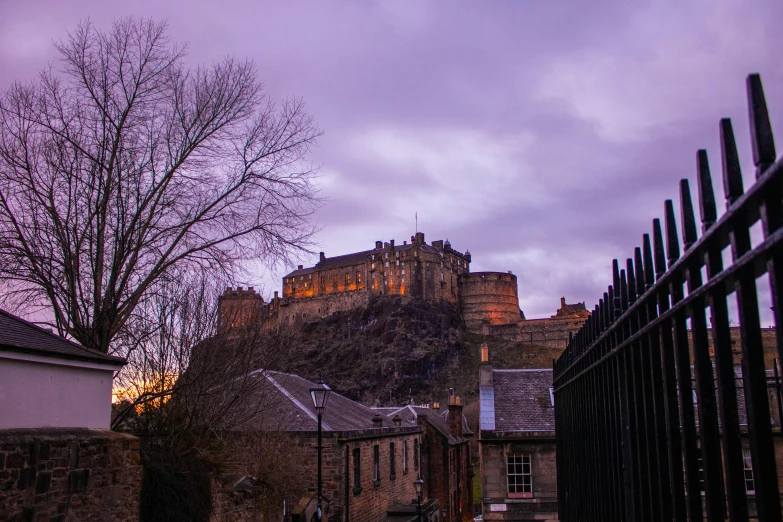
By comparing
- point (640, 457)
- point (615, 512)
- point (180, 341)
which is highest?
point (180, 341)

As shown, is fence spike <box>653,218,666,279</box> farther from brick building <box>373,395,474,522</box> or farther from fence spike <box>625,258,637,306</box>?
brick building <box>373,395,474,522</box>

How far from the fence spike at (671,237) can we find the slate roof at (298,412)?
15927 millimetres

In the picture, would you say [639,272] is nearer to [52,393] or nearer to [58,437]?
[58,437]

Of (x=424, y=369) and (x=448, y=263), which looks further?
(x=448, y=263)

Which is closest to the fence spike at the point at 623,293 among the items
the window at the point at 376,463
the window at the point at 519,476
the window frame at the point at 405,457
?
the window at the point at 519,476

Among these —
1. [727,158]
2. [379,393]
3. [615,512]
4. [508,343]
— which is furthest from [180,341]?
[508,343]

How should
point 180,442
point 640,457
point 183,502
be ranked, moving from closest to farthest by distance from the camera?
point 640,457 < point 183,502 < point 180,442

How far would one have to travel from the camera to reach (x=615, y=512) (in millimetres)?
3588

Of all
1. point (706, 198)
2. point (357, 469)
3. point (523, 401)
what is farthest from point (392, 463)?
point (706, 198)

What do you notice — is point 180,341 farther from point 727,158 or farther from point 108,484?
→ point 727,158

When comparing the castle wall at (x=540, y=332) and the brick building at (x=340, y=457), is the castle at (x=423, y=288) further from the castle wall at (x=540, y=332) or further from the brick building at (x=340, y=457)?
the brick building at (x=340, y=457)

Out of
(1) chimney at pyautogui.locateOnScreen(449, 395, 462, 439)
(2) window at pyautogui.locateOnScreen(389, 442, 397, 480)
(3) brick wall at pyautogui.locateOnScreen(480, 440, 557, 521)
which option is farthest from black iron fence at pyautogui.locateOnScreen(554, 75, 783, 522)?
(1) chimney at pyautogui.locateOnScreen(449, 395, 462, 439)

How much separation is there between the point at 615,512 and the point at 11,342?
23.0 ft

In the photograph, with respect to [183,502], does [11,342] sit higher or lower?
higher
